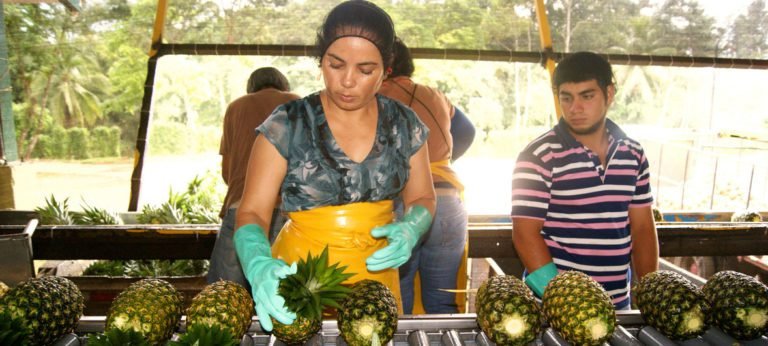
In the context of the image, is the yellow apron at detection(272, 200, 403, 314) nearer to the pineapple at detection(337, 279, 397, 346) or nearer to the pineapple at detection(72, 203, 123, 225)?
the pineapple at detection(337, 279, 397, 346)

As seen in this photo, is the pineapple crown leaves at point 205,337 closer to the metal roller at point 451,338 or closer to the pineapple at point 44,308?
the pineapple at point 44,308

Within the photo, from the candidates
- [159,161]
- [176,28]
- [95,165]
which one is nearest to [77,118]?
[95,165]

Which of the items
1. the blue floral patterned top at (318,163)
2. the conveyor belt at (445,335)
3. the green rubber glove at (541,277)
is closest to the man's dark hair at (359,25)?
the blue floral patterned top at (318,163)

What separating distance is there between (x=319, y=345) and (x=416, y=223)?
732 millimetres

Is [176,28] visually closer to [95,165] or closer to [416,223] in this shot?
[416,223]

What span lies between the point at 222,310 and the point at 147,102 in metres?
4.61

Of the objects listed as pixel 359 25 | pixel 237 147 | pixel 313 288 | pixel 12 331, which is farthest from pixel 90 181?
pixel 313 288

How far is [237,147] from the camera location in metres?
4.02

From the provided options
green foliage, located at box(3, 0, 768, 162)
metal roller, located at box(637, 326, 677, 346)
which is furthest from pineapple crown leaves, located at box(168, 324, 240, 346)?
green foliage, located at box(3, 0, 768, 162)

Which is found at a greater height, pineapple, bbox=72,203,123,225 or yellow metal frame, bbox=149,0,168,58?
yellow metal frame, bbox=149,0,168,58

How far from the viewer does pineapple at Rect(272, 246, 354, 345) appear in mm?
1688

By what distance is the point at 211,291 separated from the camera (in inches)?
69.6

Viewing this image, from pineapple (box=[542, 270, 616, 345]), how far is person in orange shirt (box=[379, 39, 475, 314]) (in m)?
1.60

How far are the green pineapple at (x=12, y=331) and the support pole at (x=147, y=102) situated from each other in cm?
435
